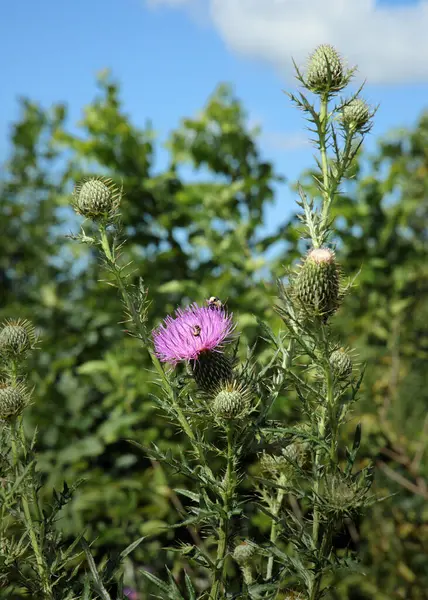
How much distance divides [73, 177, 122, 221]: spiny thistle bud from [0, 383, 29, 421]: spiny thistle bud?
476mm

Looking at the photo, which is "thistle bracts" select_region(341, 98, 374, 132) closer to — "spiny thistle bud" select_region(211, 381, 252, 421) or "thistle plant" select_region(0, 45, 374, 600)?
"thistle plant" select_region(0, 45, 374, 600)

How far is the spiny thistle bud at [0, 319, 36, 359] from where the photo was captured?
1938mm

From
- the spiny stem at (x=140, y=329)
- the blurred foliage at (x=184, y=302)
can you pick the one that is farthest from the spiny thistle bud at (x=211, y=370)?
the blurred foliage at (x=184, y=302)

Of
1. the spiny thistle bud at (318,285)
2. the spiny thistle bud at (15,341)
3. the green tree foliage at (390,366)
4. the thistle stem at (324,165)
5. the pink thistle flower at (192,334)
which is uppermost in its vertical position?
the thistle stem at (324,165)

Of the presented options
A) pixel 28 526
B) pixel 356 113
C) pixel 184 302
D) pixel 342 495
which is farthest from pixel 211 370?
pixel 184 302

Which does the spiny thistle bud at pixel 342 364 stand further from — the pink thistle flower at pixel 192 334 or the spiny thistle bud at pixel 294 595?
the spiny thistle bud at pixel 294 595

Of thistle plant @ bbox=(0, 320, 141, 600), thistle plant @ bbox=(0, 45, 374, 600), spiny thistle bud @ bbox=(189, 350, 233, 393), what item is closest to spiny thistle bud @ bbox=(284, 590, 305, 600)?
thistle plant @ bbox=(0, 45, 374, 600)

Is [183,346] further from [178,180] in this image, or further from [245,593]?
[178,180]

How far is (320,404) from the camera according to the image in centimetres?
180

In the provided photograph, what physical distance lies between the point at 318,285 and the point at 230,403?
1.11 ft

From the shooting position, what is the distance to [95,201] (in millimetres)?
1942

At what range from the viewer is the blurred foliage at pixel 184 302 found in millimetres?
4504

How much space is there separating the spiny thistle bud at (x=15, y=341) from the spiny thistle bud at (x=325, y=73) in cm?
100

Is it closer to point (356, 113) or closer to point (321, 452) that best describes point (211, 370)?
point (321, 452)
